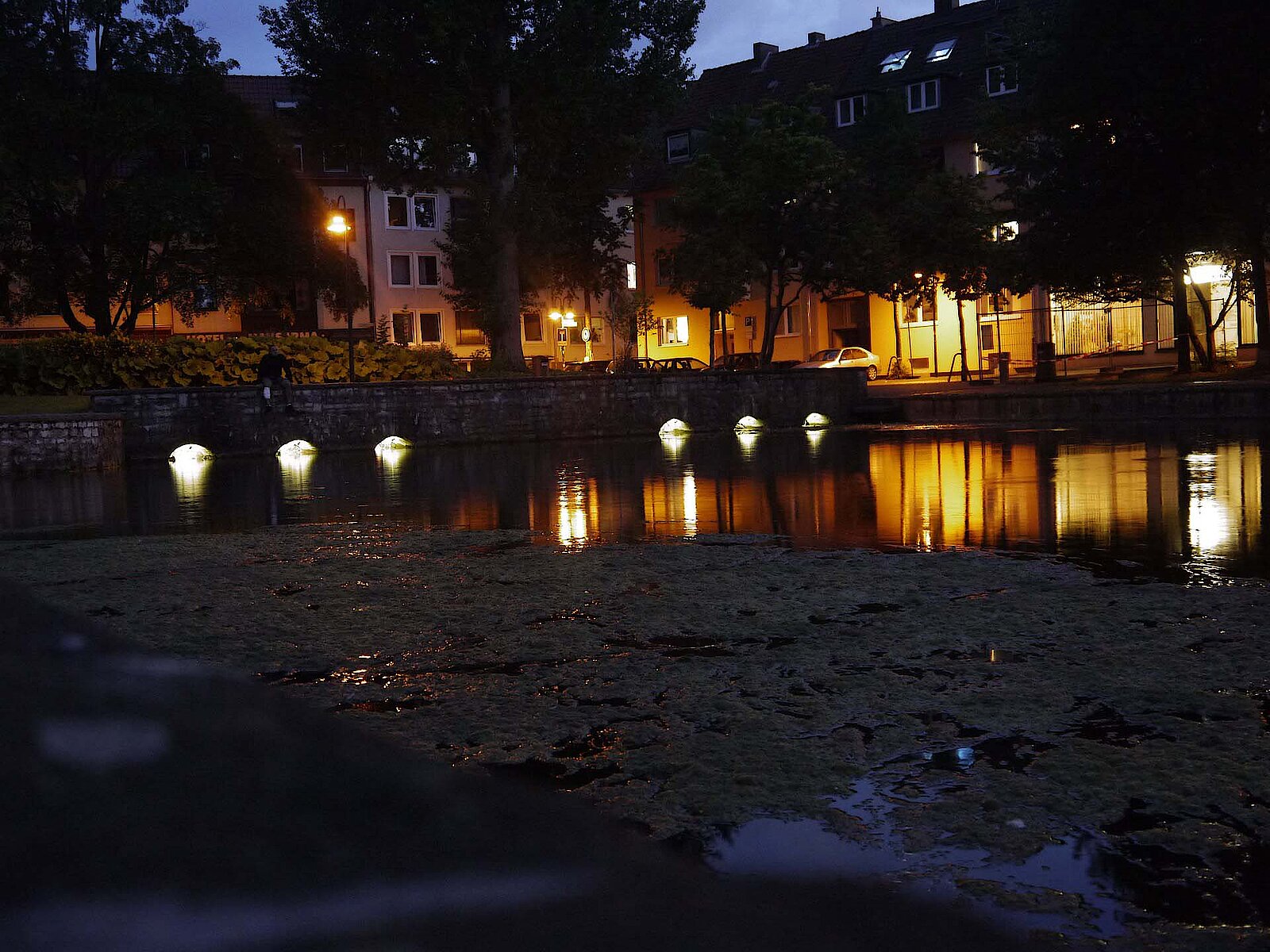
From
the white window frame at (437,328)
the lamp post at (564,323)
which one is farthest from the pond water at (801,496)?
the lamp post at (564,323)

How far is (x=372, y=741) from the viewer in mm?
4348

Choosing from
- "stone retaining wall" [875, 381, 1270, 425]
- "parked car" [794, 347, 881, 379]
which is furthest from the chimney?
"stone retaining wall" [875, 381, 1270, 425]

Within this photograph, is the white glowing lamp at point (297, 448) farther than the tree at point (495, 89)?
No

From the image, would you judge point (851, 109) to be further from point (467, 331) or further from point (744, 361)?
point (467, 331)

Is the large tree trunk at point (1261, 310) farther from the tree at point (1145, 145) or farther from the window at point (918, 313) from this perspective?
the window at point (918, 313)

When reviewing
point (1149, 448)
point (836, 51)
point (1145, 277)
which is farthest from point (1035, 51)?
point (836, 51)

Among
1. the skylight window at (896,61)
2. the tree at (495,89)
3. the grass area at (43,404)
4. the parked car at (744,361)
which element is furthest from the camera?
the skylight window at (896,61)

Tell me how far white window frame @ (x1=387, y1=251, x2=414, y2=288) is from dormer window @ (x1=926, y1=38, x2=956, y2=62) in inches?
932

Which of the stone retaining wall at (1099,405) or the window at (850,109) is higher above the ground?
the window at (850,109)

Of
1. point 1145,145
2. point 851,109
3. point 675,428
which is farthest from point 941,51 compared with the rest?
point 675,428

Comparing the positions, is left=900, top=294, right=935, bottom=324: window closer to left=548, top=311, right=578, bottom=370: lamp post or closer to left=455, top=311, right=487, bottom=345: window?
left=548, top=311, right=578, bottom=370: lamp post

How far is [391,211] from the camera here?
62.1 meters

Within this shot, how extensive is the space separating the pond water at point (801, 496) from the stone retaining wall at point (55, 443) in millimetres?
598

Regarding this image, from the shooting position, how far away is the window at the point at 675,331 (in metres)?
64.7
